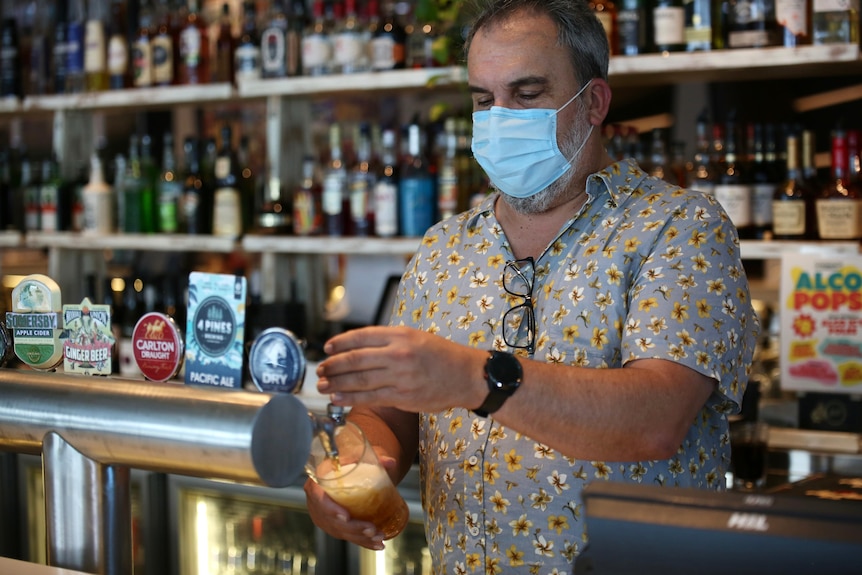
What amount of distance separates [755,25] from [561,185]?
1.04m

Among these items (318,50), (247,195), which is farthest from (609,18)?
(247,195)

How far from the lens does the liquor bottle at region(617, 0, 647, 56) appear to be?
2480 mm

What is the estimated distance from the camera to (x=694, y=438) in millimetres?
1445

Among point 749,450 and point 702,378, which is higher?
point 702,378

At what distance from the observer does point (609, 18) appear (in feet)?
8.29

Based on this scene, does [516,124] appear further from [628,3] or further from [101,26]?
[101,26]

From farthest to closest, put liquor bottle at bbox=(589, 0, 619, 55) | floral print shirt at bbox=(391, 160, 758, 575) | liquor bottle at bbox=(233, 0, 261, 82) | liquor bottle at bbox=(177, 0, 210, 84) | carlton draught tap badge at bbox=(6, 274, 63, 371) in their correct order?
1. liquor bottle at bbox=(177, 0, 210, 84)
2. liquor bottle at bbox=(233, 0, 261, 82)
3. liquor bottle at bbox=(589, 0, 619, 55)
4. floral print shirt at bbox=(391, 160, 758, 575)
5. carlton draught tap badge at bbox=(6, 274, 63, 371)

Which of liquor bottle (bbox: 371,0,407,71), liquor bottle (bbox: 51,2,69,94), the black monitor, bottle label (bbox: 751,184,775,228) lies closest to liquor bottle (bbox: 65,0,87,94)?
liquor bottle (bbox: 51,2,69,94)

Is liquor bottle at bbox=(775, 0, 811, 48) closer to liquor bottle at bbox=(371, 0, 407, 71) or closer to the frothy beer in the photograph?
liquor bottle at bbox=(371, 0, 407, 71)

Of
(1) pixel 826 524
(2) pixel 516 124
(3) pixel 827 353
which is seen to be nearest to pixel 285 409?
(1) pixel 826 524

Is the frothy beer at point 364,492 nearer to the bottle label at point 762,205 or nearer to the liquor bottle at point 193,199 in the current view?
the bottle label at point 762,205

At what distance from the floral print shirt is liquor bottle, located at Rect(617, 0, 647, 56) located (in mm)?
1003

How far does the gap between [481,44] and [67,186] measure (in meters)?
2.32

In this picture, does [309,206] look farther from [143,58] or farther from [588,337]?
[588,337]
